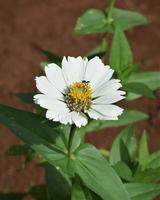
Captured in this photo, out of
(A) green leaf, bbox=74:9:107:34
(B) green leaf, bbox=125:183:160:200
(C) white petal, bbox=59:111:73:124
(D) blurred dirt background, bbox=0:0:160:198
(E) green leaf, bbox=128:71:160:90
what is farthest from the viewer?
(D) blurred dirt background, bbox=0:0:160:198

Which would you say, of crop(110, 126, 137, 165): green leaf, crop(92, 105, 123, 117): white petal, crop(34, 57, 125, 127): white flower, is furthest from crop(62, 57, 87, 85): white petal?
crop(110, 126, 137, 165): green leaf

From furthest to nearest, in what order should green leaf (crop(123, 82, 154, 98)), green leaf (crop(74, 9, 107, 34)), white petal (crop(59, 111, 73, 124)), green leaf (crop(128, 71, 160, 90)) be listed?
green leaf (crop(74, 9, 107, 34)) → green leaf (crop(128, 71, 160, 90)) → green leaf (crop(123, 82, 154, 98)) → white petal (crop(59, 111, 73, 124))

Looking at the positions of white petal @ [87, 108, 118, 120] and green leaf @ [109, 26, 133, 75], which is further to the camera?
green leaf @ [109, 26, 133, 75]

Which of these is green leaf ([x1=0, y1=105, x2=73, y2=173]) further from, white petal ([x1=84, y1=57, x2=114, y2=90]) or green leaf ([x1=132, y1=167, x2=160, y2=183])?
green leaf ([x1=132, y1=167, x2=160, y2=183])

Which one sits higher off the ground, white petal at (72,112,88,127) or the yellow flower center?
the yellow flower center

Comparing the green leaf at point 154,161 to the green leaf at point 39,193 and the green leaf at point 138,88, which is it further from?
the green leaf at point 39,193

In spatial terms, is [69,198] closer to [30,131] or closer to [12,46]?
[30,131]

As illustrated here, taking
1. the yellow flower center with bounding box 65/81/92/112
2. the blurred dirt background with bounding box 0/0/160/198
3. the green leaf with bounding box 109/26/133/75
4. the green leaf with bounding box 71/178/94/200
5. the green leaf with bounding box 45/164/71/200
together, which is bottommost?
the green leaf with bounding box 71/178/94/200
